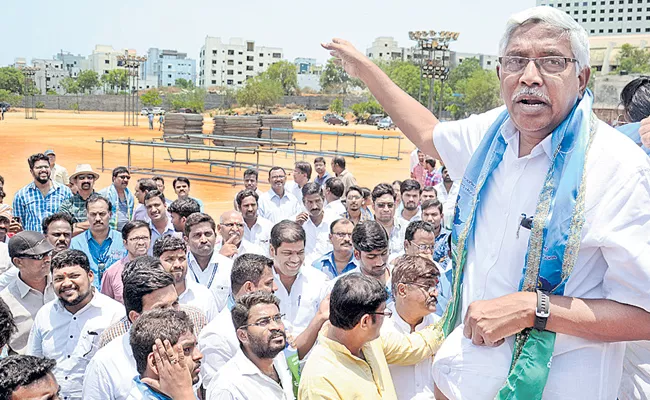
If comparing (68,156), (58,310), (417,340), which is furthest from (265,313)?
(68,156)

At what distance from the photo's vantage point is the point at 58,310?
4.53 meters

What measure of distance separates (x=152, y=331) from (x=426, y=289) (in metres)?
1.73

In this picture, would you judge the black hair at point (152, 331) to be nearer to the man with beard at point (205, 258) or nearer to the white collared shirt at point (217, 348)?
the white collared shirt at point (217, 348)

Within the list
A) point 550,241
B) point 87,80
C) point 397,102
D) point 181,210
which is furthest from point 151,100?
point 550,241

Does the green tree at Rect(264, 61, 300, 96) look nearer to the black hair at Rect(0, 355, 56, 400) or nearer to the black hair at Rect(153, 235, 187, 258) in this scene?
the black hair at Rect(153, 235, 187, 258)

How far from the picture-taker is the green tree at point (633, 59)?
3295 inches

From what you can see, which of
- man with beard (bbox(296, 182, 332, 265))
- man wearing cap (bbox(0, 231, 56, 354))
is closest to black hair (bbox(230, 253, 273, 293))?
man wearing cap (bbox(0, 231, 56, 354))

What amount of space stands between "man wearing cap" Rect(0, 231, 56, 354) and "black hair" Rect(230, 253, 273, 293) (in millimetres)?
1614

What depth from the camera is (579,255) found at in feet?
5.68

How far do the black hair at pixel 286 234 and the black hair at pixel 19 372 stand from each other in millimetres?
2680

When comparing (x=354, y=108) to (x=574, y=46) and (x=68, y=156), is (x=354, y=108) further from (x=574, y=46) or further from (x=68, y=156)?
(x=574, y=46)

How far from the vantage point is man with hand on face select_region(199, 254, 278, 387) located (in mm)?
4152

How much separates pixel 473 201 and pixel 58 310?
139 inches

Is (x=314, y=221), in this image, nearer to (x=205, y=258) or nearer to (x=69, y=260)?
(x=205, y=258)
